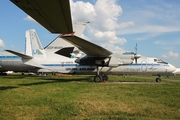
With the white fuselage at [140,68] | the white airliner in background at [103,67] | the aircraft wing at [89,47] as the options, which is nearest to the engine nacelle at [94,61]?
the aircraft wing at [89,47]

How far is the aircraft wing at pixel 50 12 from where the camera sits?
4117mm

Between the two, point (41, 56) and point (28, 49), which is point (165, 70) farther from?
point (28, 49)

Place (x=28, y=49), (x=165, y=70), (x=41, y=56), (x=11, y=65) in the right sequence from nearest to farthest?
(x=165, y=70) → (x=41, y=56) → (x=28, y=49) → (x=11, y=65)

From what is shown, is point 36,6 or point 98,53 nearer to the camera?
point 36,6

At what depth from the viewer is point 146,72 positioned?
22.2m

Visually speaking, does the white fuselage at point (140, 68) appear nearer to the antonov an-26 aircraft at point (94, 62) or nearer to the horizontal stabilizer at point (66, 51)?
the antonov an-26 aircraft at point (94, 62)

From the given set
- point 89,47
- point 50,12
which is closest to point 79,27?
point 89,47

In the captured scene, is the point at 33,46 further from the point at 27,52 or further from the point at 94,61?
the point at 94,61

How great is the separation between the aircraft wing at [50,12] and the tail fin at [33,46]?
2180cm

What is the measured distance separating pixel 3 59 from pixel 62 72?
1436cm

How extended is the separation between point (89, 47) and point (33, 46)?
1330 centimetres

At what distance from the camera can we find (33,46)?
28.6 m

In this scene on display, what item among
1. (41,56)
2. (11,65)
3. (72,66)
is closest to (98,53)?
(72,66)

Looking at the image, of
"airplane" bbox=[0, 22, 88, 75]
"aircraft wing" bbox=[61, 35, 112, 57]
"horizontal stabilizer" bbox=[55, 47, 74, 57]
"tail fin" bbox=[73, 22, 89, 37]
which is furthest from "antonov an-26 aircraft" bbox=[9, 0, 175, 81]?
"tail fin" bbox=[73, 22, 89, 37]
